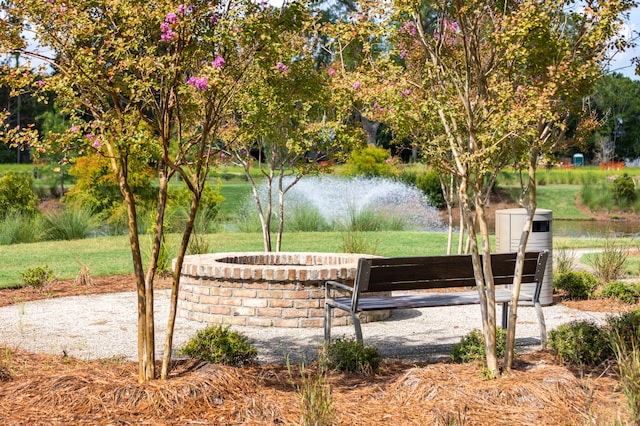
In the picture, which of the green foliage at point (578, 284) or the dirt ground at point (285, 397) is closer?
the dirt ground at point (285, 397)

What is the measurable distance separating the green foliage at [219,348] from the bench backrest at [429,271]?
119 cm

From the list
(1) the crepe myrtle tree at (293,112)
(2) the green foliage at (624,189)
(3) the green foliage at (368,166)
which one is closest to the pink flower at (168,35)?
(1) the crepe myrtle tree at (293,112)

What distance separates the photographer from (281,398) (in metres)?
5.03

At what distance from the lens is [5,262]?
13375 millimetres

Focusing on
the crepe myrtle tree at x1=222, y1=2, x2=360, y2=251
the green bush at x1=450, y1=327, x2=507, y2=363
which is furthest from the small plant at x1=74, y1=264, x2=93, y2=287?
the green bush at x1=450, y1=327, x2=507, y2=363

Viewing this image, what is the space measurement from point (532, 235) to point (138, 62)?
5647mm

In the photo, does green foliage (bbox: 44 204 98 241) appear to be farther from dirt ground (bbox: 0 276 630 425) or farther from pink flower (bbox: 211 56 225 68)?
pink flower (bbox: 211 56 225 68)

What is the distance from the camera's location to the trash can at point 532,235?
895 centimetres

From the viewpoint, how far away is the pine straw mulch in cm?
463

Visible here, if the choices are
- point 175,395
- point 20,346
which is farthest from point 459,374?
point 20,346

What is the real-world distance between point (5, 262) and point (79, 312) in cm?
519

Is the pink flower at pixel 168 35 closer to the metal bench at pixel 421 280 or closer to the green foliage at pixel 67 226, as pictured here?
the metal bench at pixel 421 280

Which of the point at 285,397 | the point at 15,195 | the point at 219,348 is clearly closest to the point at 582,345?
the point at 285,397

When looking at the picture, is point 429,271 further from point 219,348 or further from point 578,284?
point 578,284
